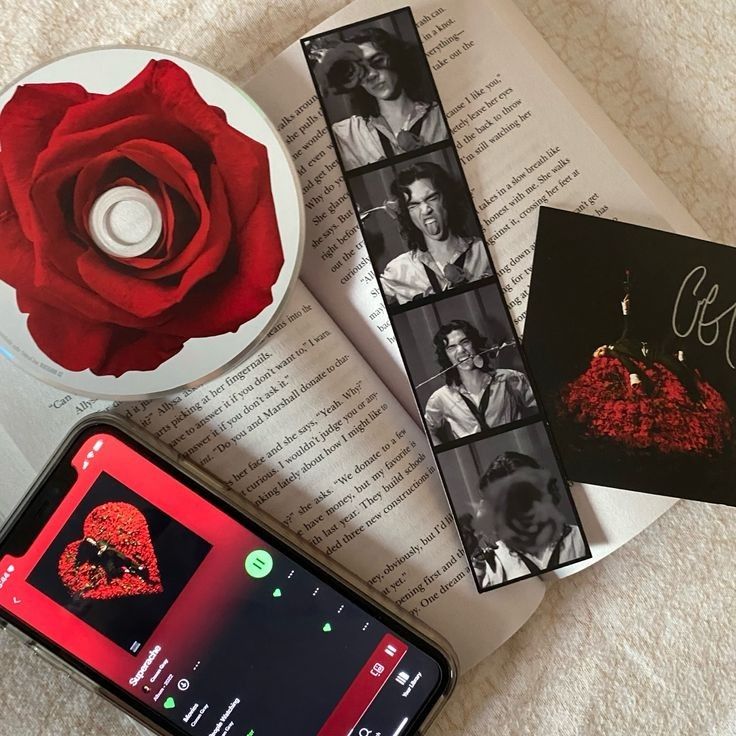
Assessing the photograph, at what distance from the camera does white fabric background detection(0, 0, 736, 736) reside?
355 millimetres

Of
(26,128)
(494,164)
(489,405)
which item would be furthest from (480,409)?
(26,128)

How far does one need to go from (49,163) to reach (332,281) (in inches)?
5.1

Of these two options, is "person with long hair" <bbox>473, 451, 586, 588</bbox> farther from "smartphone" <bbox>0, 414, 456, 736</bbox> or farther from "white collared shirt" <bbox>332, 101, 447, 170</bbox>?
"white collared shirt" <bbox>332, 101, 447, 170</bbox>

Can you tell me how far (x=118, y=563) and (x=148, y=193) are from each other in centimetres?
16

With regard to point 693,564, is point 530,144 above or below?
above

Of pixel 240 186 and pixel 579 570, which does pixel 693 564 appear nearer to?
pixel 579 570

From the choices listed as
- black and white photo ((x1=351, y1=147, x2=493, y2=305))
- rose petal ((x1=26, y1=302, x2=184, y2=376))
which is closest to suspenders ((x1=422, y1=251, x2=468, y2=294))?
black and white photo ((x1=351, y1=147, x2=493, y2=305))

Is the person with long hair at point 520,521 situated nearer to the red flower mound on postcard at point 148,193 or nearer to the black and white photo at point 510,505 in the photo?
the black and white photo at point 510,505

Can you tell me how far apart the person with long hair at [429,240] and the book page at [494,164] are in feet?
0.04

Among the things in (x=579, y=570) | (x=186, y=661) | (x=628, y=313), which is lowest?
(x=186, y=661)

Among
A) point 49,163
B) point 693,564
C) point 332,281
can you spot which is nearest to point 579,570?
point 693,564

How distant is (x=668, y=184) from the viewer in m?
0.37

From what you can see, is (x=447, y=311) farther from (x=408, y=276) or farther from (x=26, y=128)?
(x=26, y=128)

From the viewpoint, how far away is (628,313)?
347mm
